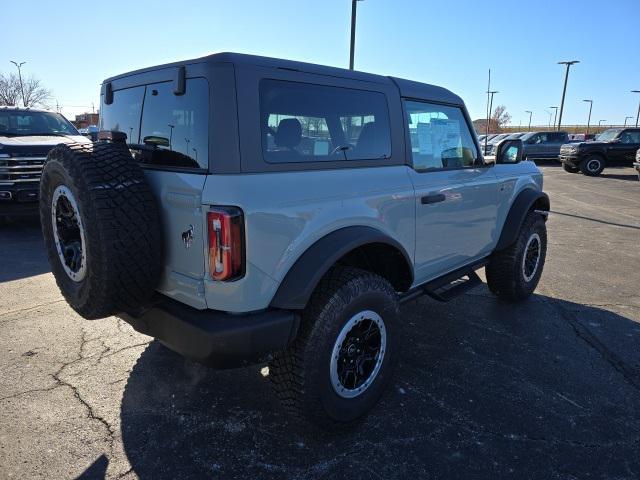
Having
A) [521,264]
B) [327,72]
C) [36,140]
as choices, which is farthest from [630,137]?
[327,72]

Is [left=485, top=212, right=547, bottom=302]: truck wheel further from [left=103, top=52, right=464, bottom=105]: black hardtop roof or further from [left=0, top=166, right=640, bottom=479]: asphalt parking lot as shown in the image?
[left=103, top=52, right=464, bottom=105]: black hardtop roof

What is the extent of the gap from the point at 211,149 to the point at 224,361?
0.97m

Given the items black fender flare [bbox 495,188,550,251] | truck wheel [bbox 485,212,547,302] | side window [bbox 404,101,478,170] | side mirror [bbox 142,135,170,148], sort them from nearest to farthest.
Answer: side mirror [bbox 142,135,170,148] → side window [bbox 404,101,478,170] → black fender flare [bbox 495,188,550,251] → truck wheel [bbox 485,212,547,302]

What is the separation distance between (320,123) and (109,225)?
1212 millimetres

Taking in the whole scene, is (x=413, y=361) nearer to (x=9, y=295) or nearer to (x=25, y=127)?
(x=9, y=295)

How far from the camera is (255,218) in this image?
2.10 meters

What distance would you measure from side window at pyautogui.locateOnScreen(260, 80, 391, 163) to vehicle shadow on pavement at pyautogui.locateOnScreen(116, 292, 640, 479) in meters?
1.52

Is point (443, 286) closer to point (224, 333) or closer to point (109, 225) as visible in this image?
point (224, 333)

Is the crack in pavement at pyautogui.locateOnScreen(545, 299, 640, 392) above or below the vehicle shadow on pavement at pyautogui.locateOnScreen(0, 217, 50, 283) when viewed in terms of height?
above

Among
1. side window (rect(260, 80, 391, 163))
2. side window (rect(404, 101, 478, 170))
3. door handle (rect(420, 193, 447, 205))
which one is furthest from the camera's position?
side window (rect(404, 101, 478, 170))

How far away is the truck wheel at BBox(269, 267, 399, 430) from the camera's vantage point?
2.39 metres

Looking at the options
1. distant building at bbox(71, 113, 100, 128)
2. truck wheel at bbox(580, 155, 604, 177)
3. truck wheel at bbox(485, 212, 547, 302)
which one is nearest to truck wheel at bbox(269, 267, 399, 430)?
truck wheel at bbox(485, 212, 547, 302)

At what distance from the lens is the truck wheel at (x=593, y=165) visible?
19453 mm

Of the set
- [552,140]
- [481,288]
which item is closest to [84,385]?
[481,288]
